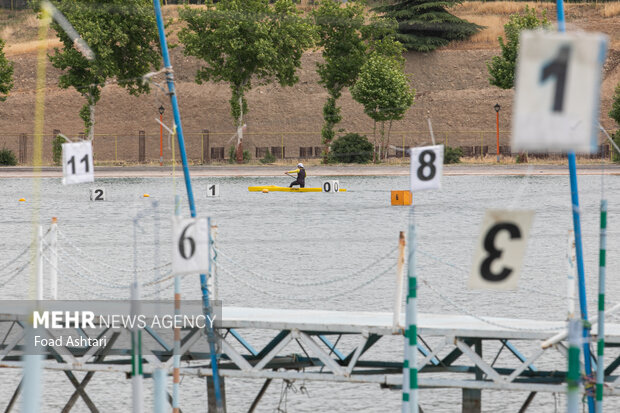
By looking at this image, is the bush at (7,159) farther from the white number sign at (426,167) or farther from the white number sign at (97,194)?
the white number sign at (426,167)

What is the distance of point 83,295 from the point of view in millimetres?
28656

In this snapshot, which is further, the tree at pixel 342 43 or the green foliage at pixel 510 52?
the tree at pixel 342 43

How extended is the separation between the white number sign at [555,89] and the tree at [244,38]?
78.2 metres

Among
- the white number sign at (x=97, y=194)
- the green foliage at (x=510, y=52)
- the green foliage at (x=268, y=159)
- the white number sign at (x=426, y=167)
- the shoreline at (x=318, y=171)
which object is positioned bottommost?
the white number sign at (x=97, y=194)

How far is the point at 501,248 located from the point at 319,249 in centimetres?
3029

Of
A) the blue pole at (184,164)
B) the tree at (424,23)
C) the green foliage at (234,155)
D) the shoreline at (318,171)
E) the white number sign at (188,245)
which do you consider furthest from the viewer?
the tree at (424,23)

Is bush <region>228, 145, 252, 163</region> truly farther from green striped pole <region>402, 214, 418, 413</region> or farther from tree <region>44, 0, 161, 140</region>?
green striped pole <region>402, 214, 418, 413</region>

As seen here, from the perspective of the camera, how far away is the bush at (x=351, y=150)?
87.4 meters

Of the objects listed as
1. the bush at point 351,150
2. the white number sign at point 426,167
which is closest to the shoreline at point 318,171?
the bush at point 351,150

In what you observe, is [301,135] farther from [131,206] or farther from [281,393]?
[281,393]

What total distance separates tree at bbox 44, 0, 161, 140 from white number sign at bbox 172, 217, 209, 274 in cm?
7057

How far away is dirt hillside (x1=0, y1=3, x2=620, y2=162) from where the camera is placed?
102625 millimetres

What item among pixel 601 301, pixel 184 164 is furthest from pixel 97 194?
pixel 601 301

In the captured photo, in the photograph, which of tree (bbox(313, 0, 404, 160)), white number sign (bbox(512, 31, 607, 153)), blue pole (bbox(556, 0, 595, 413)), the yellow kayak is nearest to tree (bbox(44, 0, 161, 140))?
tree (bbox(313, 0, 404, 160))
